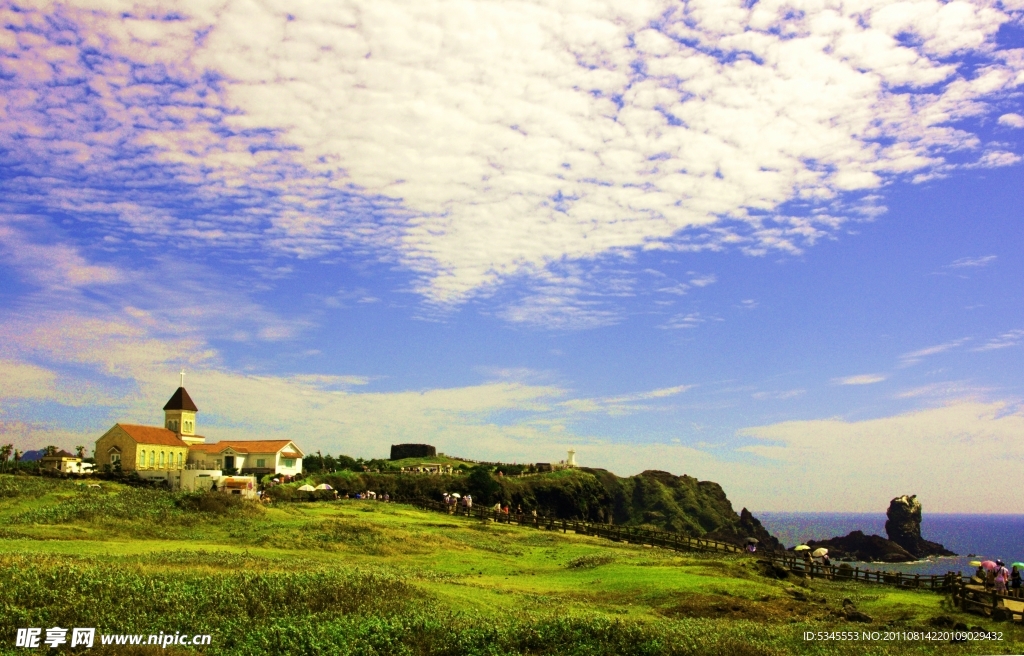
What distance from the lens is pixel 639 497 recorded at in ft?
509

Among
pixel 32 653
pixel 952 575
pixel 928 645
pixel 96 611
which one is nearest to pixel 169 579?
pixel 96 611

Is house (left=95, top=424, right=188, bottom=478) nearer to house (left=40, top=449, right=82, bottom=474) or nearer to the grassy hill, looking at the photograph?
house (left=40, top=449, right=82, bottom=474)

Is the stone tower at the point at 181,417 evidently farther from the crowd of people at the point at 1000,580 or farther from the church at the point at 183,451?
the crowd of people at the point at 1000,580

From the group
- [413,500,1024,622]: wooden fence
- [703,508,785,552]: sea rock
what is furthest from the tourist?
[703,508,785,552]: sea rock

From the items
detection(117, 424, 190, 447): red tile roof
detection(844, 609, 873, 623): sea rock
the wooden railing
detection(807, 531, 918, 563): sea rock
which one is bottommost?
detection(807, 531, 918, 563): sea rock

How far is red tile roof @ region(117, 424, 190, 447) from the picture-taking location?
80.7 meters

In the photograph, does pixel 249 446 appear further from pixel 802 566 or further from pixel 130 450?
pixel 802 566

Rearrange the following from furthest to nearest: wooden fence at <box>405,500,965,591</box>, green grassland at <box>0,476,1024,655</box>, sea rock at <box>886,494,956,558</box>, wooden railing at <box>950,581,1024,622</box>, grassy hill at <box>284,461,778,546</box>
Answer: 1. sea rock at <box>886,494,956,558</box>
2. grassy hill at <box>284,461,778,546</box>
3. wooden fence at <box>405,500,965,591</box>
4. wooden railing at <box>950,581,1024,622</box>
5. green grassland at <box>0,476,1024,655</box>

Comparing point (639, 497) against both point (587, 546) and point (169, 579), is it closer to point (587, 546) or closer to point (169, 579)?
point (587, 546)

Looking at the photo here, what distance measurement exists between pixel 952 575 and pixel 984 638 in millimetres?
13902

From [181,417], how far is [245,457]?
9.91 m

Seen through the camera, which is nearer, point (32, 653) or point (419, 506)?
point (32, 653)

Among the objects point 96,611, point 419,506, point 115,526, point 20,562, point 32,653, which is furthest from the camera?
point 419,506

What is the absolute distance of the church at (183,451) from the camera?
80.2 meters
